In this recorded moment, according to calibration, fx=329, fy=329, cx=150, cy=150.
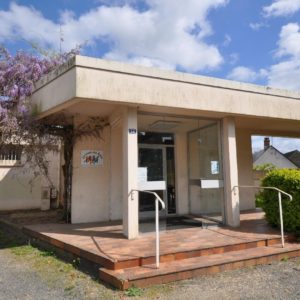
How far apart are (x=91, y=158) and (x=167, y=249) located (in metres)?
4.31

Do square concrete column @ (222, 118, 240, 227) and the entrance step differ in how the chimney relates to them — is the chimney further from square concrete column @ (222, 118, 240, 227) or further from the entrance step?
Result: the entrance step

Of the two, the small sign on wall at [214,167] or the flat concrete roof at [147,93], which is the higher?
the flat concrete roof at [147,93]

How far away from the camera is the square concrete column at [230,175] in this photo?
8.26 m

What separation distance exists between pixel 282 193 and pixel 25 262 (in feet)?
18.5

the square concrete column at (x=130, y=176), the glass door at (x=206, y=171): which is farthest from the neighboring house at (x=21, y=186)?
the square concrete column at (x=130, y=176)

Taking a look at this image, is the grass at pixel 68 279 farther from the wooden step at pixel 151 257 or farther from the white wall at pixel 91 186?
the white wall at pixel 91 186

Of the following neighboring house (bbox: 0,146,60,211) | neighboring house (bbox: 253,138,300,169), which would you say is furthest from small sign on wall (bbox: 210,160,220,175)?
neighboring house (bbox: 253,138,300,169)

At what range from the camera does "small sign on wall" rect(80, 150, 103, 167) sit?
922 centimetres

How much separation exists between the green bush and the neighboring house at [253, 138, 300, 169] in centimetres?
2558

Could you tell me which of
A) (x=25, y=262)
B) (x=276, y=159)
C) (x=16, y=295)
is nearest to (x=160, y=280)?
(x=16, y=295)

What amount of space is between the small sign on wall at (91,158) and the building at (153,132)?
28mm

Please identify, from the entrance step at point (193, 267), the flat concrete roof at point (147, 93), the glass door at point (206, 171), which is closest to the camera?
the entrance step at point (193, 267)

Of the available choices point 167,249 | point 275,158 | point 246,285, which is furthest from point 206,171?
point 275,158

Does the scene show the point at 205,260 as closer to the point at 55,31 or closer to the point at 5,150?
the point at 5,150
